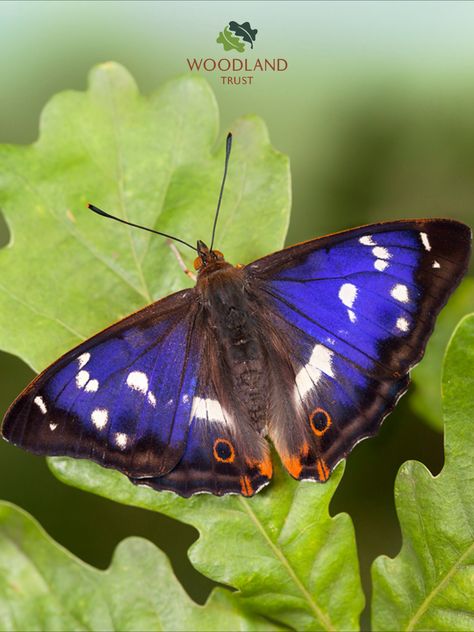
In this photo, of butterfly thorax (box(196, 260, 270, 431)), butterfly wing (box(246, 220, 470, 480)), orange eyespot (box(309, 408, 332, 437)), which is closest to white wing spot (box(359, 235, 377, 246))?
butterfly wing (box(246, 220, 470, 480))

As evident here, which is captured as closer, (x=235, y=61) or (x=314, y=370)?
(x=314, y=370)

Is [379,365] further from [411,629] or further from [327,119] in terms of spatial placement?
[327,119]

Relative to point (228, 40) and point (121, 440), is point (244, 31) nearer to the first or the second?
point (228, 40)

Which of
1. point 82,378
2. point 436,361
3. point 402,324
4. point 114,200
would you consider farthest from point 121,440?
point 436,361

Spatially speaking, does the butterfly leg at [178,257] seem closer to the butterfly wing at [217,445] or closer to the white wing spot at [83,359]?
the butterfly wing at [217,445]

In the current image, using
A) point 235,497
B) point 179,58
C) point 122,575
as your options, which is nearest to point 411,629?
point 235,497

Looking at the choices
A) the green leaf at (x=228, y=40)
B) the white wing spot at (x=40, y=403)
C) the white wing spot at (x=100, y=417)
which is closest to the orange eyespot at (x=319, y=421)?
the white wing spot at (x=100, y=417)
